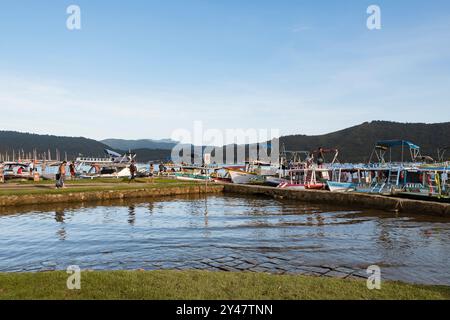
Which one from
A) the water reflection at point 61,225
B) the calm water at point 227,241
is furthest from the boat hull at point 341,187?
the water reflection at point 61,225

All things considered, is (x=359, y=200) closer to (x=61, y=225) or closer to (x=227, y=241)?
(x=227, y=241)

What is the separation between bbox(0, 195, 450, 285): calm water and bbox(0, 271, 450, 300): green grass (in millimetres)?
3056

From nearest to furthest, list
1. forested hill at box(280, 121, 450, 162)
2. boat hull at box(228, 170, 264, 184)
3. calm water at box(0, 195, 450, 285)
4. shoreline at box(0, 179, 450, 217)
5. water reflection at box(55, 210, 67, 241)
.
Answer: calm water at box(0, 195, 450, 285), water reflection at box(55, 210, 67, 241), shoreline at box(0, 179, 450, 217), boat hull at box(228, 170, 264, 184), forested hill at box(280, 121, 450, 162)

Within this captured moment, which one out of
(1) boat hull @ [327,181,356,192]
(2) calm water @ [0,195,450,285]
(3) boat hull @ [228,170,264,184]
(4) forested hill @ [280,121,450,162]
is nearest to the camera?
(2) calm water @ [0,195,450,285]

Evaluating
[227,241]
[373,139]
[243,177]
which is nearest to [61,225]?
[227,241]

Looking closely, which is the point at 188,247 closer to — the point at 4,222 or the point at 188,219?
the point at 188,219

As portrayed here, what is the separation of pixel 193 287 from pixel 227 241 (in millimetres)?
8551

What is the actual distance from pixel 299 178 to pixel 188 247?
31.1 m

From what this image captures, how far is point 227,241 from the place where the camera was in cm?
1622

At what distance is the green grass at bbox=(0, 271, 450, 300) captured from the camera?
A: 23.7 feet

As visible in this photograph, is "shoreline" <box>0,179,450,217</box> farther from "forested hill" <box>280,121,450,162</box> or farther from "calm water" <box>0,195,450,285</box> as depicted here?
"forested hill" <box>280,121,450,162</box>

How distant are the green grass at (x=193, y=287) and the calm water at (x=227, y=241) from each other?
3056mm

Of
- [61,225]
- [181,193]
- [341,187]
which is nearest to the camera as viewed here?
[61,225]

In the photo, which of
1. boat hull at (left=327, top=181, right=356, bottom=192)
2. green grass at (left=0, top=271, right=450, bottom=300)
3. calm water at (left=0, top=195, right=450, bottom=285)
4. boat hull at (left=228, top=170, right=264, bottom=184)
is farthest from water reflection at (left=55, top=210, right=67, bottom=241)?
boat hull at (left=228, top=170, right=264, bottom=184)
